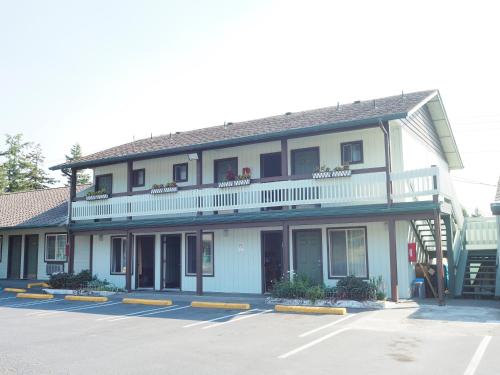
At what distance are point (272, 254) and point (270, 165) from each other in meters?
3.30

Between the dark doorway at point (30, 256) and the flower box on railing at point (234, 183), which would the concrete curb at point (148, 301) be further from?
the dark doorway at point (30, 256)

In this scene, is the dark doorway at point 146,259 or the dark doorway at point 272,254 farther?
the dark doorway at point 146,259

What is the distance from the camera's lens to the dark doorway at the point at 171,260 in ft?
64.1

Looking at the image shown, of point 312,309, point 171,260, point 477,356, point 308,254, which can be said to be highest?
point 308,254

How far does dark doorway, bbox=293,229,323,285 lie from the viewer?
1653 cm

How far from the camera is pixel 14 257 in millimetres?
25688

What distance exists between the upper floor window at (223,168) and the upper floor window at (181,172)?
147 centimetres

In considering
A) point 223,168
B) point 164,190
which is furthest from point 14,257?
point 223,168

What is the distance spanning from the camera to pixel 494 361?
7602mm

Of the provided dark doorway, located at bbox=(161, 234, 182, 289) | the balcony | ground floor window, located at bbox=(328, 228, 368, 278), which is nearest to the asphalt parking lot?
ground floor window, located at bbox=(328, 228, 368, 278)

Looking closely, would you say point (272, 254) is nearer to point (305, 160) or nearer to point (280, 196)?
point (280, 196)

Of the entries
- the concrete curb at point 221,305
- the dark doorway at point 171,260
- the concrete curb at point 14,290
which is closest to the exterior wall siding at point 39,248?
the concrete curb at point 14,290

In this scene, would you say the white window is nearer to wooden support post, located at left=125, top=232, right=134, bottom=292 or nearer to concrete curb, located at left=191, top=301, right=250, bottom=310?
wooden support post, located at left=125, top=232, right=134, bottom=292

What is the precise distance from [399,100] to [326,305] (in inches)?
308
